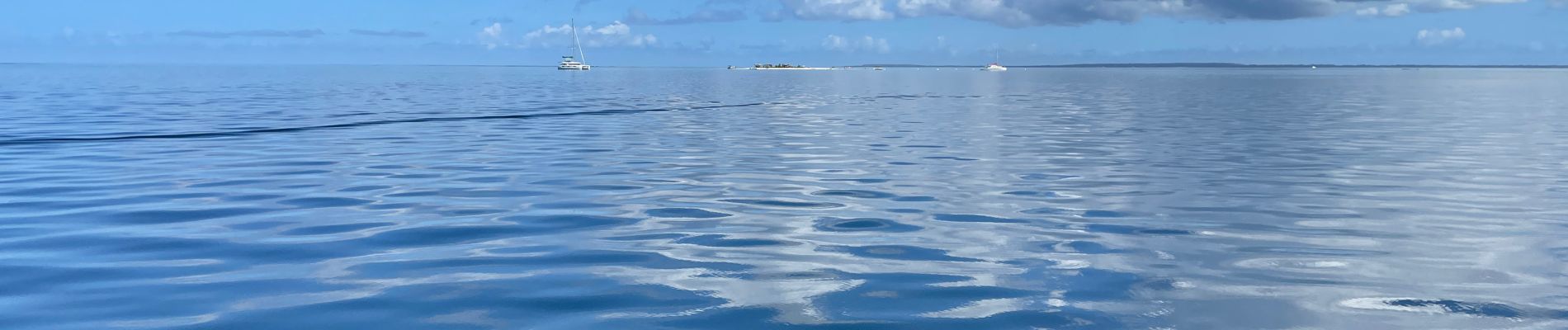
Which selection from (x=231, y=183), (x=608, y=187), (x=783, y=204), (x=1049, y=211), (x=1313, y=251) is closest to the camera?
(x=1313, y=251)

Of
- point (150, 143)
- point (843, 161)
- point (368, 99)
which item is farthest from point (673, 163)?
point (368, 99)

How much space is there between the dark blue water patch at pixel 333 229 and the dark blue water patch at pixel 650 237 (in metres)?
2.94

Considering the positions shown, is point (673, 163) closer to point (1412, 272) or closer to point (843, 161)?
point (843, 161)

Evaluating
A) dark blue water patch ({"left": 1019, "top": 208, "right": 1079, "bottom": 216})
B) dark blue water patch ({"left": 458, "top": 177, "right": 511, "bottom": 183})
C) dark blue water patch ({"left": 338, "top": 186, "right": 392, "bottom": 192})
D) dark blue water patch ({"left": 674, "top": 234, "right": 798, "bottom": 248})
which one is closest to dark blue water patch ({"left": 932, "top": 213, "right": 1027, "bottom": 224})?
dark blue water patch ({"left": 1019, "top": 208, "right": 1079, "bottom": 216})

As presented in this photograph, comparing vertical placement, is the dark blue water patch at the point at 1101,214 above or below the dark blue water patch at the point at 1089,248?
below

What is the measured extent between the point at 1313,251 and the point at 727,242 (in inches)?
221

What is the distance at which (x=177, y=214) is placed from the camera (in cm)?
1490

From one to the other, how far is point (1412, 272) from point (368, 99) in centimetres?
5615

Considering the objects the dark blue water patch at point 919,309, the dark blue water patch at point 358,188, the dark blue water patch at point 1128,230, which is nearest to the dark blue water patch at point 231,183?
the dark blue water patch at point 358,188

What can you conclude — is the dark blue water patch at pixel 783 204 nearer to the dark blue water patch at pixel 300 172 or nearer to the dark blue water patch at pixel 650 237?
the dark blue water patch at pixel 650 237

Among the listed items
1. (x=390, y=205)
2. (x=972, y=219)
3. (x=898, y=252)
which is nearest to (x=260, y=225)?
(x=390, y=205)

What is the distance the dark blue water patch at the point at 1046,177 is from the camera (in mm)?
19781

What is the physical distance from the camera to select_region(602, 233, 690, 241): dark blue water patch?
12672 millimetres

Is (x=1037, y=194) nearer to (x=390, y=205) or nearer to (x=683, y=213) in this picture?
(x=683, y=213)
